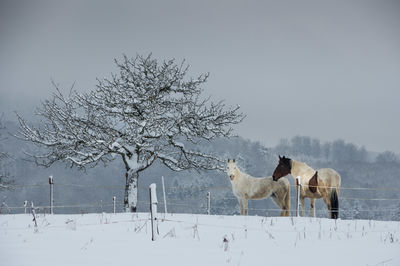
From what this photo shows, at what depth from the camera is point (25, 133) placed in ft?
63.2

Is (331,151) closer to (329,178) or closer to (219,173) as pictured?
(219,173)

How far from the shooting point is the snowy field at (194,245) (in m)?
7.19

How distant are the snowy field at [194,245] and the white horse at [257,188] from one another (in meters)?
4.69

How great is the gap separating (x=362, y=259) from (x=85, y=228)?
22.9 feet

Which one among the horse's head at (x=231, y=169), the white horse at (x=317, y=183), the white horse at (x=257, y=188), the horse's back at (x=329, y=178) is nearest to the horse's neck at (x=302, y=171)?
the white horse at (x=317, y=183)

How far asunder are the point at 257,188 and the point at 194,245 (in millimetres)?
8803

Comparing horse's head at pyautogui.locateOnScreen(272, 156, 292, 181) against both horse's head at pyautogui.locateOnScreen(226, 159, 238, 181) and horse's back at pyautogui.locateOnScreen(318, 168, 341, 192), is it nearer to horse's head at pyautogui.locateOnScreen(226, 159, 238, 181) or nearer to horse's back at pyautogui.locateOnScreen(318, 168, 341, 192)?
horse's back at pyautogui.locateOnScreen(318, 168, 341, 192)

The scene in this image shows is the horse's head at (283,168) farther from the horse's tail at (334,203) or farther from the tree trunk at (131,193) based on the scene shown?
the tree trunk at (131,193)

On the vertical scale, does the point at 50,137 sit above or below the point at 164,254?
above

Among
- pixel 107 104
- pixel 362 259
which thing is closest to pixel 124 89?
pixel 107 104

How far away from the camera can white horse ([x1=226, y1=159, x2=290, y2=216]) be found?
16891 millimetres

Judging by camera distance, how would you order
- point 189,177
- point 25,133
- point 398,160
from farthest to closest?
point 398,160 < point 189,177 < point 25,133

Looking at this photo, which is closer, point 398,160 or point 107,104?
point 107,104

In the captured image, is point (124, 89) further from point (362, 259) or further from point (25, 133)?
point (362, 259)
